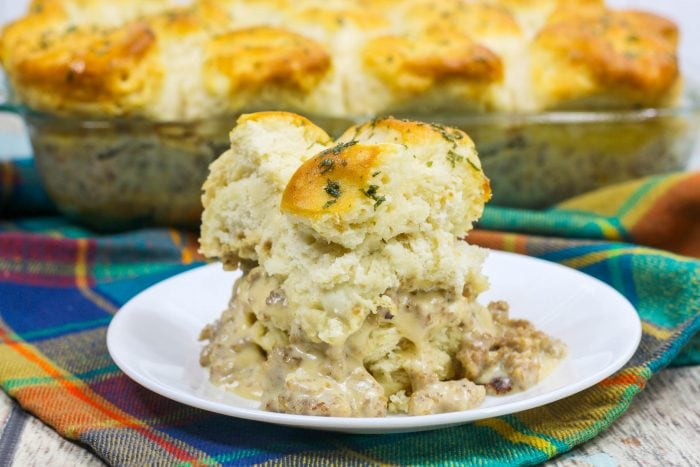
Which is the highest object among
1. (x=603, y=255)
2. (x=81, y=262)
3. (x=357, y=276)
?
(x=357, y=276)

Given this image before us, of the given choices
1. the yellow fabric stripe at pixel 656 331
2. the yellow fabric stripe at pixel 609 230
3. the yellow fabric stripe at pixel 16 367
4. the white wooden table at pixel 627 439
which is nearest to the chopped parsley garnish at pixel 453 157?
the white wooden table at pixel 627 439

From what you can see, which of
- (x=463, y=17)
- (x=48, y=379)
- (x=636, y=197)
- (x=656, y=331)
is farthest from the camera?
(x=463, y=17)

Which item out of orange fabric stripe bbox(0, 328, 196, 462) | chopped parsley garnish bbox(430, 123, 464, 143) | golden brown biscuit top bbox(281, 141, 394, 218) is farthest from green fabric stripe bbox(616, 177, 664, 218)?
orange fabric stripe bbox(0, 328, 196, 462)

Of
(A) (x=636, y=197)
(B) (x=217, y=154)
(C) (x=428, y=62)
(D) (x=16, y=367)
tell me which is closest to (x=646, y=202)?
(A) (x=636, y=197)

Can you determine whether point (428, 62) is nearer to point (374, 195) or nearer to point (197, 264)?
point (197, 264)

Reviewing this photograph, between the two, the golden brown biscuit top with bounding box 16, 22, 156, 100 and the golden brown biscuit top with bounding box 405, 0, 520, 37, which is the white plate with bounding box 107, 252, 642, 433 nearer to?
the golden brown biscuit top with bounding box 16, 22, 156, 100

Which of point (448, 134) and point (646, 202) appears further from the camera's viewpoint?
point (646, 202)
